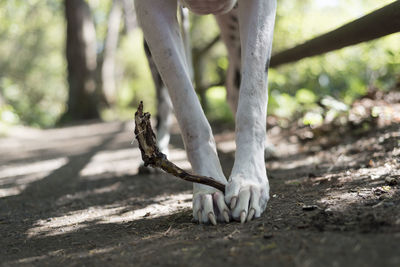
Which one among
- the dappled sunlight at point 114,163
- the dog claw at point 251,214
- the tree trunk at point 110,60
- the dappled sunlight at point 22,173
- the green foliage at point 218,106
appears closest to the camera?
the dog claw at point 251,214

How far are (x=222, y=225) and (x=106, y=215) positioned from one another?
33.2 inches

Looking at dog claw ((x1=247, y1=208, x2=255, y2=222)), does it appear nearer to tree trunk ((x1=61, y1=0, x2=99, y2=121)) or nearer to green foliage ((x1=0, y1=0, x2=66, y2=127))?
tree trunk ((x1=61, y1=0, x2=99, y2=121))

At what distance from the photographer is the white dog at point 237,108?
1813 millimetres

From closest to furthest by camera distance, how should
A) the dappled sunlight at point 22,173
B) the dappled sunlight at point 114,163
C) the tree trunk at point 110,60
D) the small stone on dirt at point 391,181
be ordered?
the small stone on dirt at point 391,181
the dappled sunlight at point 22,173
the dappled sunlight at point 114,163
the tree trunk at point 110,60

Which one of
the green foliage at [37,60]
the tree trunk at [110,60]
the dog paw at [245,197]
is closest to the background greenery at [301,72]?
the tree trunk at [110,60]

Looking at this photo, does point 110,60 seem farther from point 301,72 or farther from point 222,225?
point 222,225

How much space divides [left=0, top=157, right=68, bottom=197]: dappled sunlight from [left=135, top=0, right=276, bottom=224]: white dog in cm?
189

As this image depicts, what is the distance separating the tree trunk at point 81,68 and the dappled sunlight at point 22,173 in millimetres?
9207

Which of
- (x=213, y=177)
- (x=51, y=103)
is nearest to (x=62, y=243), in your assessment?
(x=213, y=177)

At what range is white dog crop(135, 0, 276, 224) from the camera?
181 cm

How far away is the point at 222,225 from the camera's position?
173 cm

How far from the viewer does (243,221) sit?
5.61ft

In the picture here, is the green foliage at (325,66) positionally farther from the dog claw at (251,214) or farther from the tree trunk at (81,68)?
the tree trunk at (81,68)

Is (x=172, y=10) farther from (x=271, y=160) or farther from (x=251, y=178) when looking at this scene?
(x=271, y=160)
